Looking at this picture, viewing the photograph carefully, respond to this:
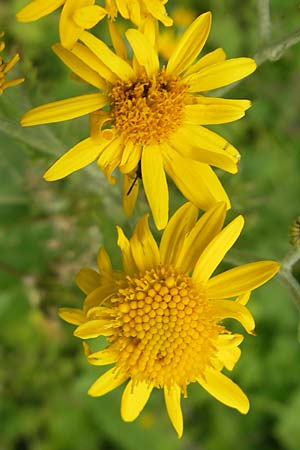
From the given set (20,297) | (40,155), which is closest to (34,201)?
(20,297)

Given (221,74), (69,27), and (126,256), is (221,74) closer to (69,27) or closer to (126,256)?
(69,27)

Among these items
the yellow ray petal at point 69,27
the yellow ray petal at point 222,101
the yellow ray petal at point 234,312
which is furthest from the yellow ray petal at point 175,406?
the yellow ray petal at point 69,27

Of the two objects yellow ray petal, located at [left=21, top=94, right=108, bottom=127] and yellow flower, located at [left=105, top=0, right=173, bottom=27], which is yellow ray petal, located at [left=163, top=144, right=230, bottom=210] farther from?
yellow flower, located at [left=105, top=0, right=173, bottom=27]

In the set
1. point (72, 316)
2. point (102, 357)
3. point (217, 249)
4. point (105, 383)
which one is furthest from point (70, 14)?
point (105, 383)

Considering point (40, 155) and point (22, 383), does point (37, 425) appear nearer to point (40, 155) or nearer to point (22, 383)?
point (22, 383)

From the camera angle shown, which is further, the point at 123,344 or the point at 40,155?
the point at 40,155
